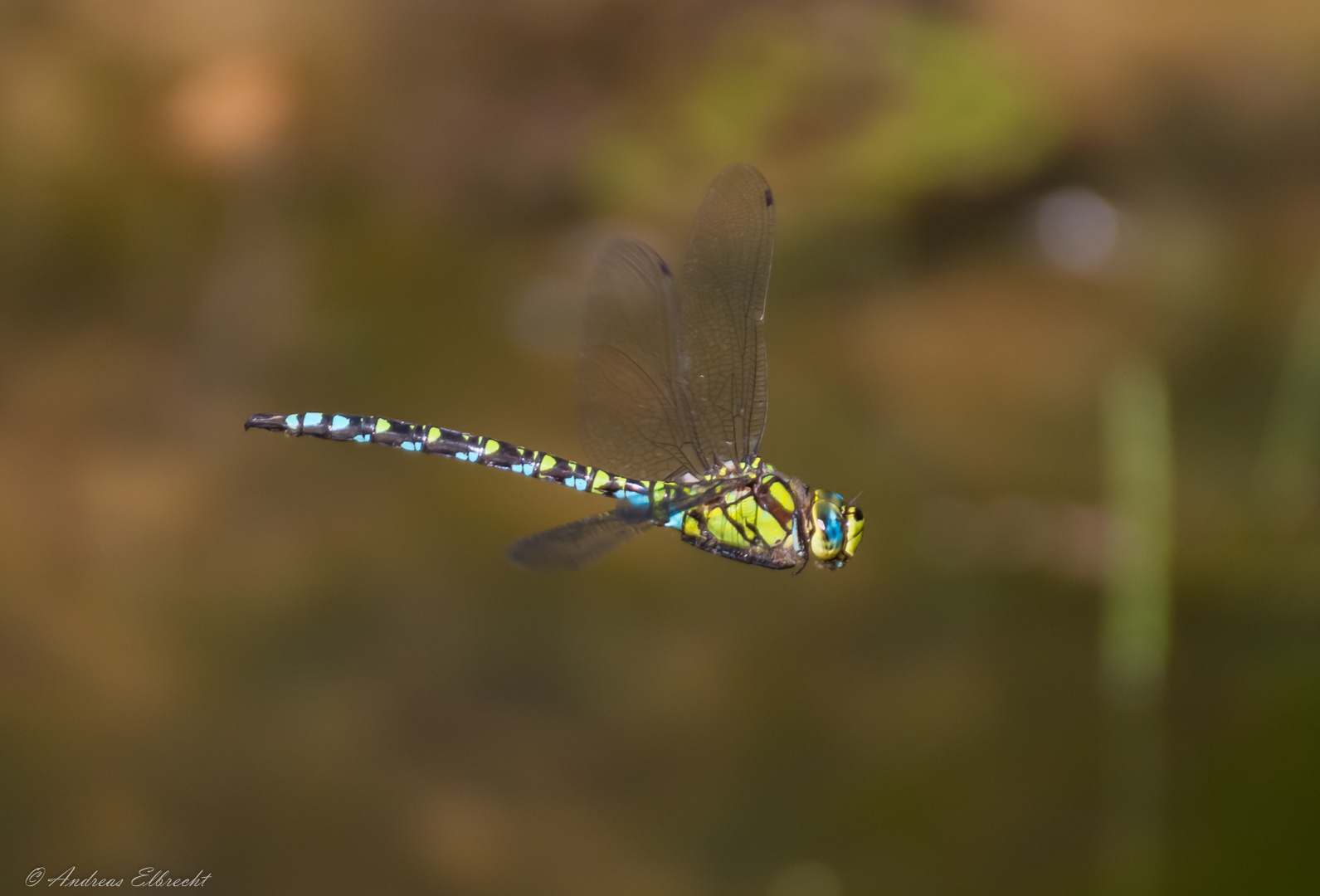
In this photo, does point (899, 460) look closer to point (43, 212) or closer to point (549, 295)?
point (549, 295)

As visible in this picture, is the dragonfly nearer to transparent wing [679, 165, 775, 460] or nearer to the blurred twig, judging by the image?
transparent wing [679, 165, 775, 460]

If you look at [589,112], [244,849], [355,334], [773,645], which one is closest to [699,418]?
[773,645]

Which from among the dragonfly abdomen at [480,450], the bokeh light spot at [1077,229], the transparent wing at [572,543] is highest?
the bokeh light spot at [1077,229]

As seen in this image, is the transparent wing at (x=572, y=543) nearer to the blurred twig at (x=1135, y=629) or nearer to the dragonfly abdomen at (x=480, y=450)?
the dragonfly abdomen at (x=480, y=450)

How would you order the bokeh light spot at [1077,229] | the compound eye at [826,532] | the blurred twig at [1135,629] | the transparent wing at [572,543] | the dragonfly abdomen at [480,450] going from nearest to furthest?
1. the transparent wing at [572,543]
2. the compound eye at [826,532]
3. the dragonfly abdomen at [480,450]
4. the blurred twig at [1135,629]
5. the bokeh light spot at [1077,229]

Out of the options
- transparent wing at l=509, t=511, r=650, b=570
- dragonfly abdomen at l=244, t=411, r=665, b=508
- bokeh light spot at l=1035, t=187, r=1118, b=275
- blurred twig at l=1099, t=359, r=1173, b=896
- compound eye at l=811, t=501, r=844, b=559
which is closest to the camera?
transparent wing at l=509, t=511, r=650, b=570

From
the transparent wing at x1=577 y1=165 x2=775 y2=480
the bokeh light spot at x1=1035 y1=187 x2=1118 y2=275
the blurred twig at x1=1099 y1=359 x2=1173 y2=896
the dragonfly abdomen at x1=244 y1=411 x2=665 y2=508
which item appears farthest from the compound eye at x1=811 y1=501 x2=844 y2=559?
the bokeh light spot at x1=1035 y1=187 x2=1118 y2=275

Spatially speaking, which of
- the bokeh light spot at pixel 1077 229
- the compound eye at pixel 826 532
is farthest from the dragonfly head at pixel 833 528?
the bokeh light spot at pixel 1077 229
